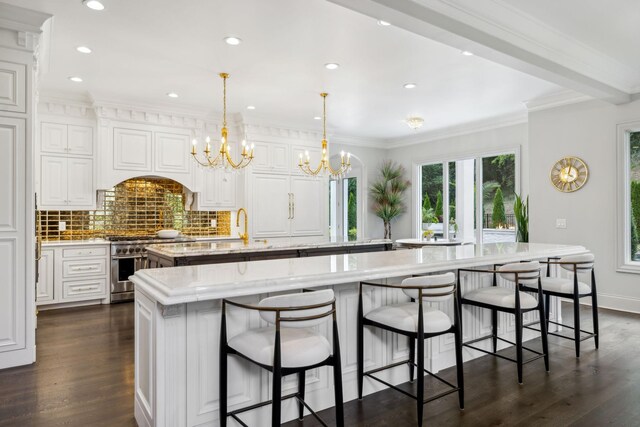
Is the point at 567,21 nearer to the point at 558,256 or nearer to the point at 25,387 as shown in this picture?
the point at 558,256

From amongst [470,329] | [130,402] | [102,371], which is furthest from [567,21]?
[102,371]

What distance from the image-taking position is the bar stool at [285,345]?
1.85m

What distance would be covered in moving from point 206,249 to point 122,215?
2797 mm

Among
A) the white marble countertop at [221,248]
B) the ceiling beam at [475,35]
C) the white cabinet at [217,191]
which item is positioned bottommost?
the white marble countertop at [221,248]

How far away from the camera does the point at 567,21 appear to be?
3.49 meters

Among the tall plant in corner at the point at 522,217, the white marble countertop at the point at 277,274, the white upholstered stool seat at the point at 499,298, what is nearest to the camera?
the white marble countertop at the point at 277,274

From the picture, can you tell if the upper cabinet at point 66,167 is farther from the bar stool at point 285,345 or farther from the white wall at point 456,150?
the white wall at point 456,150

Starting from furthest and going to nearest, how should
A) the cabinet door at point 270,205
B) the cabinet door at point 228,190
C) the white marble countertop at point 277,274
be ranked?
the cabinet door at point 270,205 → the cabinet door at point 228,190 → the white marble countertop at point 277,274

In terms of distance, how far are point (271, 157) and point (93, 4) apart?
4058mm

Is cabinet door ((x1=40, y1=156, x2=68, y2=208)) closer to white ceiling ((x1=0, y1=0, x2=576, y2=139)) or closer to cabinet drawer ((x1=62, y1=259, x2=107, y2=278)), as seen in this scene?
cabinet drawer ((x1=62, y1=259, x2=107, y2=278))

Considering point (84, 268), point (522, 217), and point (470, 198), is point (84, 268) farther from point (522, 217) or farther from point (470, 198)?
point (470, 198)

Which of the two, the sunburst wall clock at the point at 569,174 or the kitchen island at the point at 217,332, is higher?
the sunburst wall clock at the point at 569,174

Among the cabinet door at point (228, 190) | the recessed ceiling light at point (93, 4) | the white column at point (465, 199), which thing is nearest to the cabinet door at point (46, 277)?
→ the cabinet door at point (228, 190)

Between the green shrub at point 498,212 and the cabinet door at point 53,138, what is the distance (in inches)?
258
